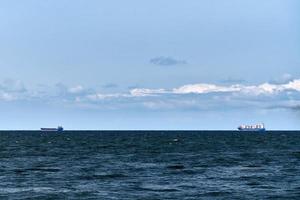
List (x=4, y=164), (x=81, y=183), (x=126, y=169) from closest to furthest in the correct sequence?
1. (x=81, y=183)
2. (x=126, y=169)
3. (x=4, y=164)

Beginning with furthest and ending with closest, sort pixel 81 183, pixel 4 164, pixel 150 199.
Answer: pixel 4 164 → pixel 81 183 → pixel 150 199

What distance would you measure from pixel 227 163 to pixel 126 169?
65.9 ft

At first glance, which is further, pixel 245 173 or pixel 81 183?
pixel 245 173

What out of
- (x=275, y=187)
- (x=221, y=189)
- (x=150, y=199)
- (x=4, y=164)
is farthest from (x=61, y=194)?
(x=4, y=164)

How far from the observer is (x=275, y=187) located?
65.6m

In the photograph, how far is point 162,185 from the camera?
67000 millimetres

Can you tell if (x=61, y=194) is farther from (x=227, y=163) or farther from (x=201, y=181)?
(x=227, y=163)

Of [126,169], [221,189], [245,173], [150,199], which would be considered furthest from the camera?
[126,169]

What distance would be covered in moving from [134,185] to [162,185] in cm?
298

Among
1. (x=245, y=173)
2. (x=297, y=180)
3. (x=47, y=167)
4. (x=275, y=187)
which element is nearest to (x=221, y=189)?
(x=275, y=187)

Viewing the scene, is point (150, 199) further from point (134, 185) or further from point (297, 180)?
point (297, 180)

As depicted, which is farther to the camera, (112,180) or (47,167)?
(47,167)

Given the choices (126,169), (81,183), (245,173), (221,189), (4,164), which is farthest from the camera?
(4,164)

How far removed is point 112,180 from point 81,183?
4428 millimetres
